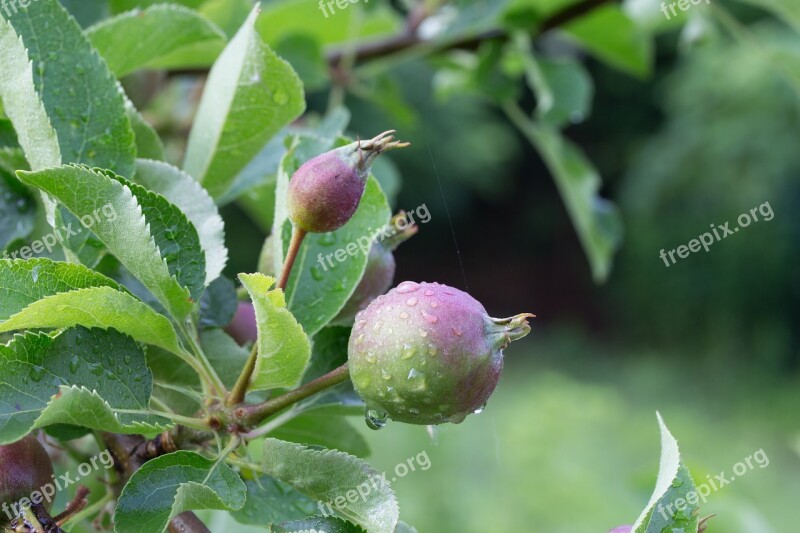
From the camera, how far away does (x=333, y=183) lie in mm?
445

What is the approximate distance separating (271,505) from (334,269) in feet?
0.47

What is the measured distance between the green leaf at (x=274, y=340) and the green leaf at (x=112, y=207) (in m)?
0.06

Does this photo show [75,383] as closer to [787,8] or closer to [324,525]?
[324,525]

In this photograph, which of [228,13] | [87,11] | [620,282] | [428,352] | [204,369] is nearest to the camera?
[428,352]

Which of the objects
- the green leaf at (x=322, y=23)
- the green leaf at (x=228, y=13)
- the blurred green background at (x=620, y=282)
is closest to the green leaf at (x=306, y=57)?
the green leaf at (x=322, y=23)

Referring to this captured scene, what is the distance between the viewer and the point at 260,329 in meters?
0.44

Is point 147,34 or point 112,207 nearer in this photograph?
point 112,207

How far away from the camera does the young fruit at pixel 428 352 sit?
0.40m

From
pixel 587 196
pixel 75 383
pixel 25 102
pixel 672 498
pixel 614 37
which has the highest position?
pixel 25 102

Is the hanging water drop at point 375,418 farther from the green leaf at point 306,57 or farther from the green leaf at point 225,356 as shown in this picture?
the green leaf at point 306,57

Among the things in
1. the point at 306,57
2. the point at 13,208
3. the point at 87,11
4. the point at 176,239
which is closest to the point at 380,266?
the point at 176,239

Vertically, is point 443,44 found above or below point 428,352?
below

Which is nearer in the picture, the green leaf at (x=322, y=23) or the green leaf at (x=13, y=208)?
the green leaf at (x=13, y=208)

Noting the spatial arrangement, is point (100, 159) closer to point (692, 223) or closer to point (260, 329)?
point (260, 329)
